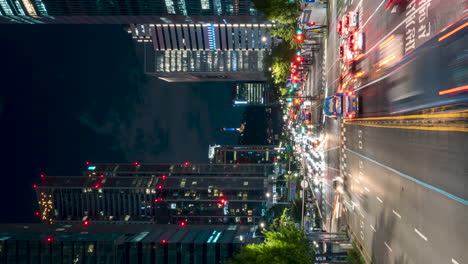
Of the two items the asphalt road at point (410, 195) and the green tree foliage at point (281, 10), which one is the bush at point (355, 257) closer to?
the asphalt road at point (410, 195)

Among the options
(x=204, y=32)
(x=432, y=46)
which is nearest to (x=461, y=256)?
(x=432, y=46)

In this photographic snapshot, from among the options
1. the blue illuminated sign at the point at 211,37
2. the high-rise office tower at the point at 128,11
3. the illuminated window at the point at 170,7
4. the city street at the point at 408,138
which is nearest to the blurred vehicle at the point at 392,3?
the city street at the point at 408,138

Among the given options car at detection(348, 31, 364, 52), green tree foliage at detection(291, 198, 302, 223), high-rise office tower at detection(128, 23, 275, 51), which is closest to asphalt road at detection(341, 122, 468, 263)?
car at detection(348, 31, 364, 52)

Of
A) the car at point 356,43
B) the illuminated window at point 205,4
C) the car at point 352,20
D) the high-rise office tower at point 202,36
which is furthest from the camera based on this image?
the high-rise office tower at point 202,36

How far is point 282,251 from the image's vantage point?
71.3 feet

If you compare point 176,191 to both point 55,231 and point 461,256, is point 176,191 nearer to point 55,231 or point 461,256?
point 55,231

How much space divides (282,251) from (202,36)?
100501mm

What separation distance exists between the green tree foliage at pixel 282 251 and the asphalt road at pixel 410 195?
3.89 metres

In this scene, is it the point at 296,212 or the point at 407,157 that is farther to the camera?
the point at 296,212

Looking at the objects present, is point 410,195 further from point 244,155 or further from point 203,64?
point 244,155

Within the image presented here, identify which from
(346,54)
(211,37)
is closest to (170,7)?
(211,37)

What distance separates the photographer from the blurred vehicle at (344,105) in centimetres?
2433

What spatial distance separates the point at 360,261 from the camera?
21.1 m

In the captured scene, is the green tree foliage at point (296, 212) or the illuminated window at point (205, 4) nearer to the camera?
the green tree foliage at point (296, 212)
